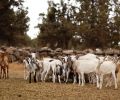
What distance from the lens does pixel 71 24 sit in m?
46.5

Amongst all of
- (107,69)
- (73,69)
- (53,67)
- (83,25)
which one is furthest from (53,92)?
(83,25)

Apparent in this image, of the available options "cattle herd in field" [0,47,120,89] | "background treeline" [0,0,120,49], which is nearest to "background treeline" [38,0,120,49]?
"background treeline" [0,0,120,49]

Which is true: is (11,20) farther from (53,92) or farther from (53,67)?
(53,92)

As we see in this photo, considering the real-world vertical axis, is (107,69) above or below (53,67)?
below

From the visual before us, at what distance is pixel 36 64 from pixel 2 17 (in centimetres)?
2504

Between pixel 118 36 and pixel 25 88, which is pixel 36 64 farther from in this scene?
pixel 118 36

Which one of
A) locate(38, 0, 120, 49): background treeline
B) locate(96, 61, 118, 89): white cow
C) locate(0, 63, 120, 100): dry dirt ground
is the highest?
locate(38, 0, 120, 49): background treeline

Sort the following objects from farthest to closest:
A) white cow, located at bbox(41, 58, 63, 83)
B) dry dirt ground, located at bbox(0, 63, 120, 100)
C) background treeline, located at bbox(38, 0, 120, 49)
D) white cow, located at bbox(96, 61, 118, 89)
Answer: background treeline, located at bbox(38, 0, 120, 49) < white cow, located at bbox(41, 58, 63, 83) < white cow, located at bbox(96, 61, 118, 89) < dry dirt ground, located at bbox(0, 63, 120, 100)

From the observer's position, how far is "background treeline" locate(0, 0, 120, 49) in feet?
151

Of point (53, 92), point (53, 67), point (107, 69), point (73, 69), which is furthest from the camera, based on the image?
point (53, 67)

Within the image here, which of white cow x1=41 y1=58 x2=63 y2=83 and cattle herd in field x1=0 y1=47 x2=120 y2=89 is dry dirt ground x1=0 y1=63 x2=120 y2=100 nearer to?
cattle herd in field x1=0 y1=47 x2=120 y2=89

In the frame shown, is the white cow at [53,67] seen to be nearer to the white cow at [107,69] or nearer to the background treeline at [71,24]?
the white cow at [107,69]

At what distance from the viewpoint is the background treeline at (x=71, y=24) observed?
45.9 metres

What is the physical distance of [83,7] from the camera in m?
47.0
